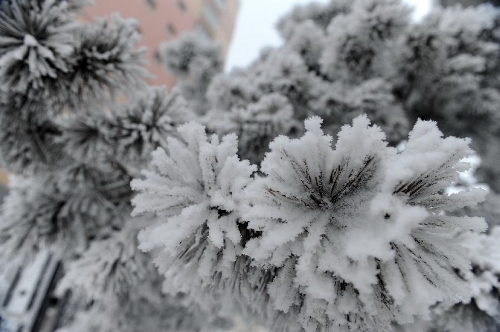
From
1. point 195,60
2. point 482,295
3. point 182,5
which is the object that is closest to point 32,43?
point 482,295

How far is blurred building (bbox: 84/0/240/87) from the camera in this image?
28.5ft

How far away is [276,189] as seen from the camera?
737mm

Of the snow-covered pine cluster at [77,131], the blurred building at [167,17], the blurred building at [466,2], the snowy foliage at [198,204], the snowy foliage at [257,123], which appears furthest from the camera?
the blurred building at [167,17]

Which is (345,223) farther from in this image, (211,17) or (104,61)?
(211,17)

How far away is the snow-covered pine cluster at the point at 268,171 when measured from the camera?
70 cm

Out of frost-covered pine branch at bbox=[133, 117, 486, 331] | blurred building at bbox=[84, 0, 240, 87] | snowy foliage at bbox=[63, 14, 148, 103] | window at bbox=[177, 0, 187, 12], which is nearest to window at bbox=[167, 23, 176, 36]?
blurred building at bbox=[84, 0, 240, 87]

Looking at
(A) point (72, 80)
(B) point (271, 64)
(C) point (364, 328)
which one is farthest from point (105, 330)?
(C) point (364, 328)

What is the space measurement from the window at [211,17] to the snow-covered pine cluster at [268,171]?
9.82 meters

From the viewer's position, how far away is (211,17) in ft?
43.2

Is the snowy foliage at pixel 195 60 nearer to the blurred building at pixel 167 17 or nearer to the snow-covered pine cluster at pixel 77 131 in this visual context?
the snow-covered pine cluster at pixel 77 131

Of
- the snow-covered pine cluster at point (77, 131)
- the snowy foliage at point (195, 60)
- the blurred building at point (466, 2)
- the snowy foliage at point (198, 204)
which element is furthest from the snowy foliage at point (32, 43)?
the blurred building at point (466, 2)

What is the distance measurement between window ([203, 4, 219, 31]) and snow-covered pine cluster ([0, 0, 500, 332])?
32.2ft

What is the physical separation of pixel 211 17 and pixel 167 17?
3178 millimetres

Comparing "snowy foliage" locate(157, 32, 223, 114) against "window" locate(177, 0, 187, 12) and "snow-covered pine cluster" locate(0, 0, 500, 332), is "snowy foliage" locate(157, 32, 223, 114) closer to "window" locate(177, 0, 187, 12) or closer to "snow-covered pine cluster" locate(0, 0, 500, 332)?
"snow-covered pine cluster" locate(0, 0, 500, 332)
